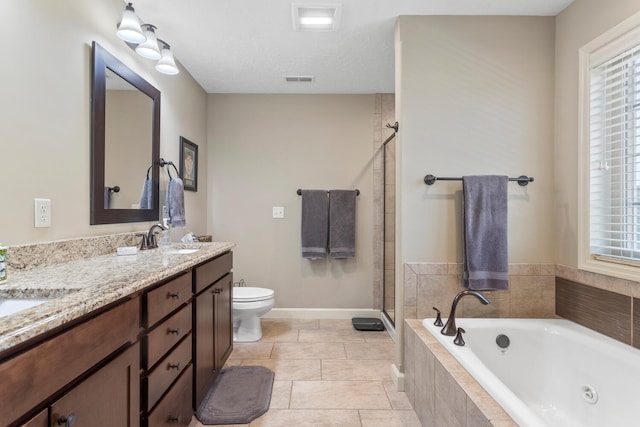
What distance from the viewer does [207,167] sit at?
3195 millimetres

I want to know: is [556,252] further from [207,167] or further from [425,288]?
[207,167]

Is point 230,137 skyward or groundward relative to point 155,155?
skyward

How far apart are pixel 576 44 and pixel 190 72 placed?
9.21ft

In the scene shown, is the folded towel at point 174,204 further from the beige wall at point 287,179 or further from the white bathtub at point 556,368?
the white bathtub at point 556,368

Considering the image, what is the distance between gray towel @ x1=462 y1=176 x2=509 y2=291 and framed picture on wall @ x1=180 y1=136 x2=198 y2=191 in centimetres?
217

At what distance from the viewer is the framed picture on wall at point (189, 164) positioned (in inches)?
103

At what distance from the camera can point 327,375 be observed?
6.93 feet

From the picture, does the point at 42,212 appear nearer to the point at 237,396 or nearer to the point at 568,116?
the point at 237,396

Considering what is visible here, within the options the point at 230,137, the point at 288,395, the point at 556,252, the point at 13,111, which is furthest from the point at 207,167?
the point at 556,252

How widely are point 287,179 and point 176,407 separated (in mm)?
2227

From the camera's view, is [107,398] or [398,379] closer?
[107,398]

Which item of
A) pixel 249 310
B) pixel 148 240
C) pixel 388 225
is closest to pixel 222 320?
pixel 249 310

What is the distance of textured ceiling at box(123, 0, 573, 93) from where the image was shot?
6.12 ft

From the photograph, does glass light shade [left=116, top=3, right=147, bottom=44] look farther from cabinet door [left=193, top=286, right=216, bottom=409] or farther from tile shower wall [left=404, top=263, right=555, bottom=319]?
tile shower wall [left=404, top=263, right=555, bottom=319]
